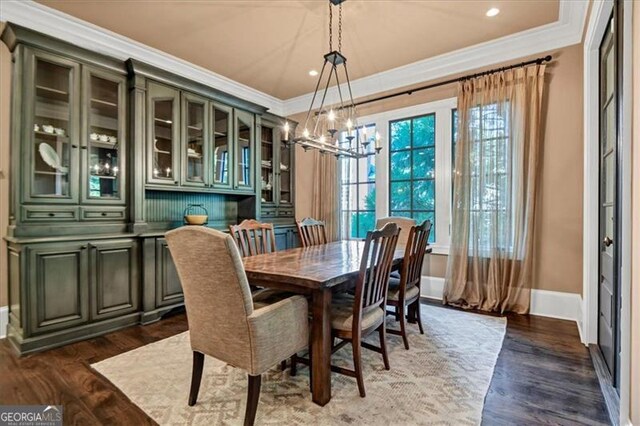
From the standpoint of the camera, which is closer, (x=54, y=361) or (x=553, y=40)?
(x=54, y=361)

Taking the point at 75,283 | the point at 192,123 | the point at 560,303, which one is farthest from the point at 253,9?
the point at 560,303

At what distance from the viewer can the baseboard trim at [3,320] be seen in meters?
2.85

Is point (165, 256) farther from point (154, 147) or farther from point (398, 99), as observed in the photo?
point (398, 99)

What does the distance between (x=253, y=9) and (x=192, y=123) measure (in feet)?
5.01

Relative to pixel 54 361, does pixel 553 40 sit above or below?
above

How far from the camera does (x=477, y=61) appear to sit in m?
3.75

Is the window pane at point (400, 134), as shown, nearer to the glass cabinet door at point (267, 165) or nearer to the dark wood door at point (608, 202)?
the glass cabinet door at point (267, 165)

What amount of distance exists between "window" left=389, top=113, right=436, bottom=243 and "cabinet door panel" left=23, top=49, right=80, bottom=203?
3517mm

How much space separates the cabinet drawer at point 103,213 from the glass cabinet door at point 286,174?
244 centimetres

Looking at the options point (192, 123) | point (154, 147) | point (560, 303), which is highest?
point (192, 123)

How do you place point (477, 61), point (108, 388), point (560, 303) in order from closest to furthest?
point (108, 388) < point (560, 303) < point (477, 61)

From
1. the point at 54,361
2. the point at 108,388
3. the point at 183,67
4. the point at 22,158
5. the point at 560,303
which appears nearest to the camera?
the point at 108,388

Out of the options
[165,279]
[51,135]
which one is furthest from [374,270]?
[51,135]

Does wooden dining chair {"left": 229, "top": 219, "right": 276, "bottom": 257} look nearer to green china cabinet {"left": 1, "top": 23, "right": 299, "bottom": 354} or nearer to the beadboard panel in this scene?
green china cabinet {"left": 1, "top": 23, "right": 299, "bottom": 354}
